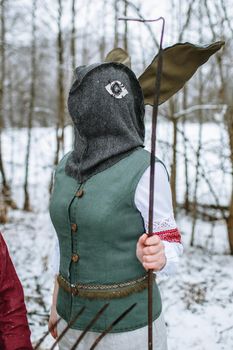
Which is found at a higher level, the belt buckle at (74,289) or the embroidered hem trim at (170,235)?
the embroidered hem trim at (170,235)

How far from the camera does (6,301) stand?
1.34 meters

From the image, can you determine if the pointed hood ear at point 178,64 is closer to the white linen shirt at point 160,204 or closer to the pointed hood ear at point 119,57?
the pointed hood ear at point 119,57

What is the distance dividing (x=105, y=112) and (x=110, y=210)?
1.03 ft

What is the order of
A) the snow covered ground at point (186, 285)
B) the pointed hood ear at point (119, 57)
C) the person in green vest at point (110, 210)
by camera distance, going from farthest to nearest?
1. the snow covered ground at point (186, 285)
2. the pointed hood ear at point (119, 57)
3. the person in green vest at point (110, 210)

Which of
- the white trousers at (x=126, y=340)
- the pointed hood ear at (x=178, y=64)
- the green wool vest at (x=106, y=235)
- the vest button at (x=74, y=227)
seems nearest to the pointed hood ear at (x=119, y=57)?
the pointed hood ear at (x=178, y=64)

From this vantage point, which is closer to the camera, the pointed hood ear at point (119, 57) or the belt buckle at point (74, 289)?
the belt buckle at point (74, 289)

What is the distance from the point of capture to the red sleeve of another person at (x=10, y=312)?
1.32 m

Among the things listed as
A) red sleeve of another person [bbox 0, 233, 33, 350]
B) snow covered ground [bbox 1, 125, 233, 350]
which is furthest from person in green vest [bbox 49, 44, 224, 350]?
snow covered ground [bbox 1, 125, 233, 350]

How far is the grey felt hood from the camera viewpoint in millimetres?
1345

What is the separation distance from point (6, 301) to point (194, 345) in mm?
2181

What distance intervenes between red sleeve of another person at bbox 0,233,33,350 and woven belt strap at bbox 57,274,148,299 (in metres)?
0.19

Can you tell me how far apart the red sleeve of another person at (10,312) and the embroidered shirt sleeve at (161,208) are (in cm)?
46

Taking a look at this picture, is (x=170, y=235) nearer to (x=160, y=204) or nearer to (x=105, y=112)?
(x=160, y=204)

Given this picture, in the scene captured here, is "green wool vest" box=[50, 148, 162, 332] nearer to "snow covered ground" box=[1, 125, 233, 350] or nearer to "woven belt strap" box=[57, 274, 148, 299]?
"woven belt strap" box=[57, 274, 148, 299]
